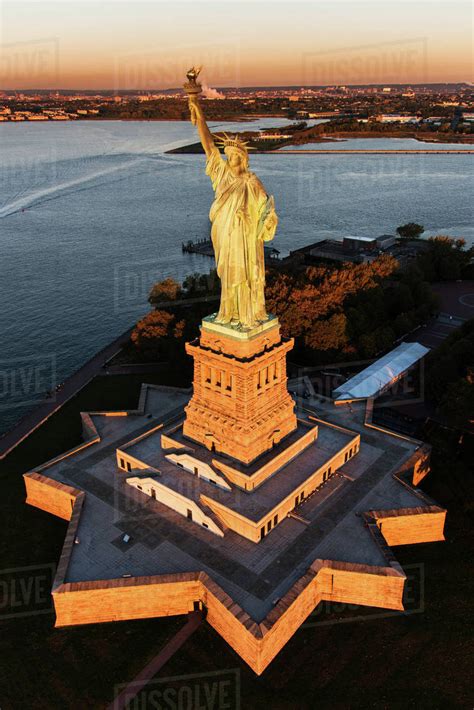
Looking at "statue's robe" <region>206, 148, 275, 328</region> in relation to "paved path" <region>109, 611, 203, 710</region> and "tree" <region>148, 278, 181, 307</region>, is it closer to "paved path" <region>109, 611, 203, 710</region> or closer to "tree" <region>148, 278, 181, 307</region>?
"paved path" <region>109, 611, 203, 710</region>

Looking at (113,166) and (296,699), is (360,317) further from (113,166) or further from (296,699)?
(113,166)

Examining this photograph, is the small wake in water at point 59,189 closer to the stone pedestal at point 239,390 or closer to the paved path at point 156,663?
the stone pedestal at point 239,390

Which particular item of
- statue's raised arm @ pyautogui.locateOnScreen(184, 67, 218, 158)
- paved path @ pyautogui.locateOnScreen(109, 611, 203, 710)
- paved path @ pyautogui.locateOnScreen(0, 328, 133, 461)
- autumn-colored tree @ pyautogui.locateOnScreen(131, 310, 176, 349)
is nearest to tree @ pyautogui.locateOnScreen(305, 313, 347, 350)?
autumn-colored tree @ pyautogui.locateOnScreen(131, 310, 176, 349)

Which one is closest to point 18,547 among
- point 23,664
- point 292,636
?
point 23,664

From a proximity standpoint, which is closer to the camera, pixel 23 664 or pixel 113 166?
pixel 23 664

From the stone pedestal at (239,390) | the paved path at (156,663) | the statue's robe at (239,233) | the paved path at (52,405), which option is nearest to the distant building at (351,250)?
the paved path at (52,405)

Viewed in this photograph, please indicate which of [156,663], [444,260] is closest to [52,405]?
[156,663]
